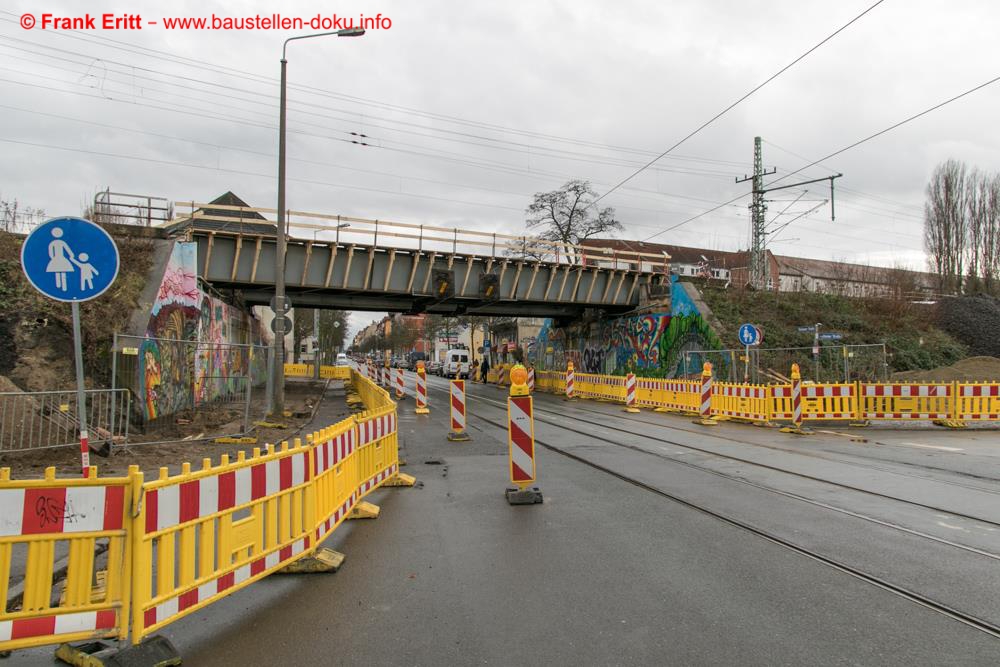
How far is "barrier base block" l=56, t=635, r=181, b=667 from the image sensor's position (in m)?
3.13

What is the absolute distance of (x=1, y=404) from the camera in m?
8.57

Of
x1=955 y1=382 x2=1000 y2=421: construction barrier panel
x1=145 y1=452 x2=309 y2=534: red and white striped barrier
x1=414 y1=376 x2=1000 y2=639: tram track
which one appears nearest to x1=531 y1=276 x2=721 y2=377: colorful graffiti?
x1=955 y1=382 x2=1000 y2=421: construction barrier panel

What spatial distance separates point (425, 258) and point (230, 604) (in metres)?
23.3

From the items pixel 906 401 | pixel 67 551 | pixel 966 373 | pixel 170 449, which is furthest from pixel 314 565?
pixel 966 373

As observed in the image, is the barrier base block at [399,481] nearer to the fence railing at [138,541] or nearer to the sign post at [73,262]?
the fence railing at [138,541]

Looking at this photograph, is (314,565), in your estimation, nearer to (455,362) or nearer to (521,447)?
(521,447)

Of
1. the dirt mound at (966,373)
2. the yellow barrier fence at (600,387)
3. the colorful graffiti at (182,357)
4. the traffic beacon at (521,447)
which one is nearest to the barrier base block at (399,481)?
the traffic beacon at (521,447)

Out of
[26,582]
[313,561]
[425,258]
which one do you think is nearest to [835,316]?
[425,258]

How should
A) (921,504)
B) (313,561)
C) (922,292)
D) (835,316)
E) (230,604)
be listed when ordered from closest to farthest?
1. (230,604)
2. (313,561)
3. (921,504)
4. (835,316)
5. (922,292)

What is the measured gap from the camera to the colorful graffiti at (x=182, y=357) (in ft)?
38.5

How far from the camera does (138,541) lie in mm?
3277

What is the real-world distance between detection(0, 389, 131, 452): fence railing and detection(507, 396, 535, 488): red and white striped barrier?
243 inches

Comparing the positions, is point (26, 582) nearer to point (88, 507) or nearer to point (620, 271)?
point (88, 507)

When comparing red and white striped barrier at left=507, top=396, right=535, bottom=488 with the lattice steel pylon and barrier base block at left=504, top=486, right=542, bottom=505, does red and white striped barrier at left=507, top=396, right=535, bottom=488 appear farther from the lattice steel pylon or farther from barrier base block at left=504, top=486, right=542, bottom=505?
the lattice steel pylon
